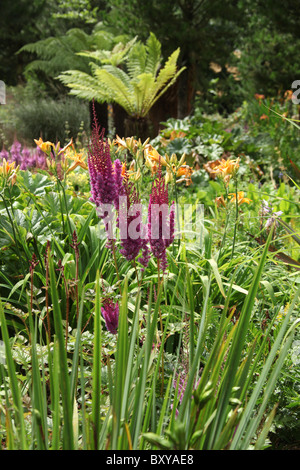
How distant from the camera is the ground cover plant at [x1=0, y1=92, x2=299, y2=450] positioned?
3.01ft

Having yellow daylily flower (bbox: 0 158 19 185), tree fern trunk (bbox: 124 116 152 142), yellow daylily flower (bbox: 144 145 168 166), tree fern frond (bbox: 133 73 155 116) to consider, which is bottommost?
yellow daylily flower (bbox: 0 158 19 185)

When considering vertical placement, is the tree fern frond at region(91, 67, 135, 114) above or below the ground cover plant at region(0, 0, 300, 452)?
above

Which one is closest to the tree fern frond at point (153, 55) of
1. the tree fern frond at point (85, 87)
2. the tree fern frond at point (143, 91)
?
the tree fern frond at point (143, 91)

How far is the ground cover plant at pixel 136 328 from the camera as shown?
3.01 feet

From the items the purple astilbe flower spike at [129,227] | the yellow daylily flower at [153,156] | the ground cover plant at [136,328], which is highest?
the yellow daylily flower at [153,156]

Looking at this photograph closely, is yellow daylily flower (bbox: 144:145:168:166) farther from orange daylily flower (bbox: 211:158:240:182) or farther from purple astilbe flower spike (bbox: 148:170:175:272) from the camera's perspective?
purple astilbe flower spike (bbox: 148:170:175:272)

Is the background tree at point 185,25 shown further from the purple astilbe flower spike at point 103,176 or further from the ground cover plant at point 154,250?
the purple astilbe flower spike at point 103,176

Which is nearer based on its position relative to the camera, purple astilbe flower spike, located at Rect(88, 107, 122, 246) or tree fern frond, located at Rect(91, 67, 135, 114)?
purple astilbe flower spike, located at Rect(88, 107, 122, 246)

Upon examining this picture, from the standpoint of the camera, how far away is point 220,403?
97 cm

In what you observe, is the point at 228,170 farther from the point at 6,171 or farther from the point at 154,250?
the point at 6,171

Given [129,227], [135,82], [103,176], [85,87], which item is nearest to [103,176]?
[103,176]

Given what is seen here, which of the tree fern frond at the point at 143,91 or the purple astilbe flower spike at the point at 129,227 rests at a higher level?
the tree fern frond at the point at 143,91

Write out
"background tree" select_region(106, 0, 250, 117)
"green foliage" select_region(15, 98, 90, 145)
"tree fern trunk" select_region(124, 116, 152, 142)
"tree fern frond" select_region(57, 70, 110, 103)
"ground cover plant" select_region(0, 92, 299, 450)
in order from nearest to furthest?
"ground cover plant" select_region(0, 92, 299, 450), "tree fern trunk" select_region(124, 116, 152, 142), "tree fern frond" select_region(57, 70, 110, 103), "background tree" select_region(106, 0, 250, 117), "green foliage" select_region(15, 98, 90, 145)

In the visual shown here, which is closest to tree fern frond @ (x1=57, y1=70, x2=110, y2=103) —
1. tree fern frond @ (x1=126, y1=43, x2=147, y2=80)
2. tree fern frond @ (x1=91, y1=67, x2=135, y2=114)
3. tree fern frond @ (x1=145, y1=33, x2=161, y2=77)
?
tree fern frond @ (x1=91, y1=67, x2=135, y2=114)
